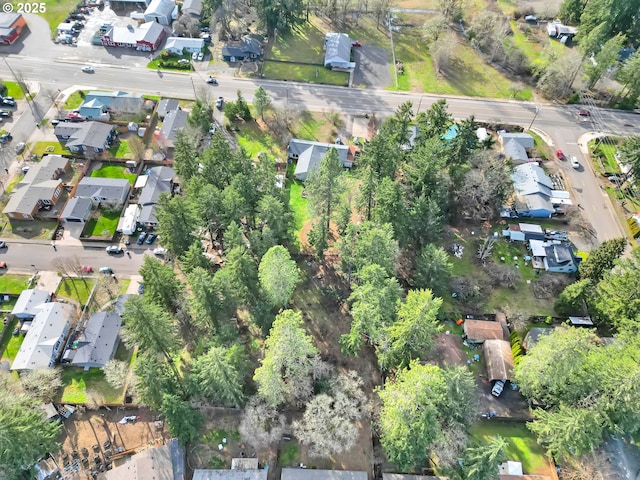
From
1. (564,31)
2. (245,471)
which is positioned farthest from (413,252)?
(564,31)

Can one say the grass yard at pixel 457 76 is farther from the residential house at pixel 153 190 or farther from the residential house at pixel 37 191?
the residential house at pixel 37 191

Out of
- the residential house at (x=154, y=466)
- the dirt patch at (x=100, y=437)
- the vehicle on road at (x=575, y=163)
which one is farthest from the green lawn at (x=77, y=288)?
the vehicle on road at (x=575, y=163)

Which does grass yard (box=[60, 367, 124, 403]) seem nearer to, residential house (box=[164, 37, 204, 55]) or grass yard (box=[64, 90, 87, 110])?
A: grass yard (box=[64, 90, 87, 110])

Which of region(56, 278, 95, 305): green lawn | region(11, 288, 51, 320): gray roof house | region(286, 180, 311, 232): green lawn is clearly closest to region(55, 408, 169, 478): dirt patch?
region(11, 288, 51, 320): gray roof house

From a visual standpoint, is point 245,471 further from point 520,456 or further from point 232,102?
point 232,102

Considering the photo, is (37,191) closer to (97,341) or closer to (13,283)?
(13,283)

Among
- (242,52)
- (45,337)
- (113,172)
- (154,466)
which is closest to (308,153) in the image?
(113,172)

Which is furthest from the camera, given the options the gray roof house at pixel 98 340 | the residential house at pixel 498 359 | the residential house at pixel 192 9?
the residential house at pixel 192 9
